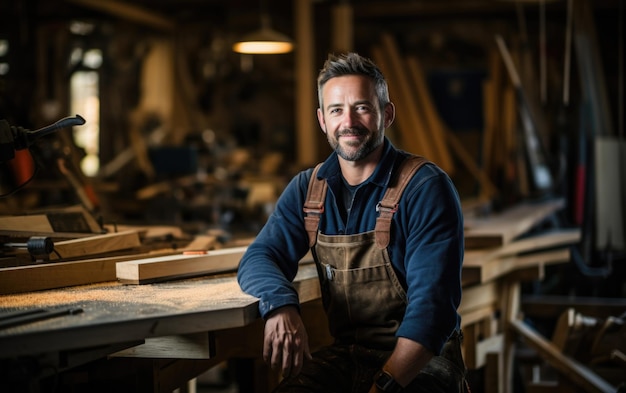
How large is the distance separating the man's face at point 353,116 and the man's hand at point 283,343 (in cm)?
61

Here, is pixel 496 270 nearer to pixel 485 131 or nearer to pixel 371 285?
pixel 371 285

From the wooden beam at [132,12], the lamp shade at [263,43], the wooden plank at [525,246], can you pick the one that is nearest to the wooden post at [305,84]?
the lamp shade at [263,43]

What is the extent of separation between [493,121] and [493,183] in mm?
881

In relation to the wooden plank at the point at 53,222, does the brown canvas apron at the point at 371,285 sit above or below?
below

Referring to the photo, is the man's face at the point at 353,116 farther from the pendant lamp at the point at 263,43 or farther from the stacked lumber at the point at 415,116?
the stacked lumber at the point at 415,116

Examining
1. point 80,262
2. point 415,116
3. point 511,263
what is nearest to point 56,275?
point 80,262

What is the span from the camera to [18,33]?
10438mm

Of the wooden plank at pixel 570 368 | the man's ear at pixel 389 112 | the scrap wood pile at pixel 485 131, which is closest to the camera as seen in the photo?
the man's ear at pixel 389 112

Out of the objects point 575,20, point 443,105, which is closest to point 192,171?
point 575,20

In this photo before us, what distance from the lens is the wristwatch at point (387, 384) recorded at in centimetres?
238

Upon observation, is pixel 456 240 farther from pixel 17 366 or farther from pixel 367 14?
pixel 367 14

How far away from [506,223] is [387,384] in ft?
9.00

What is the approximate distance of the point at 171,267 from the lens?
9.36 feet

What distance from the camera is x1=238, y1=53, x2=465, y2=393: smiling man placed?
8.11ft
